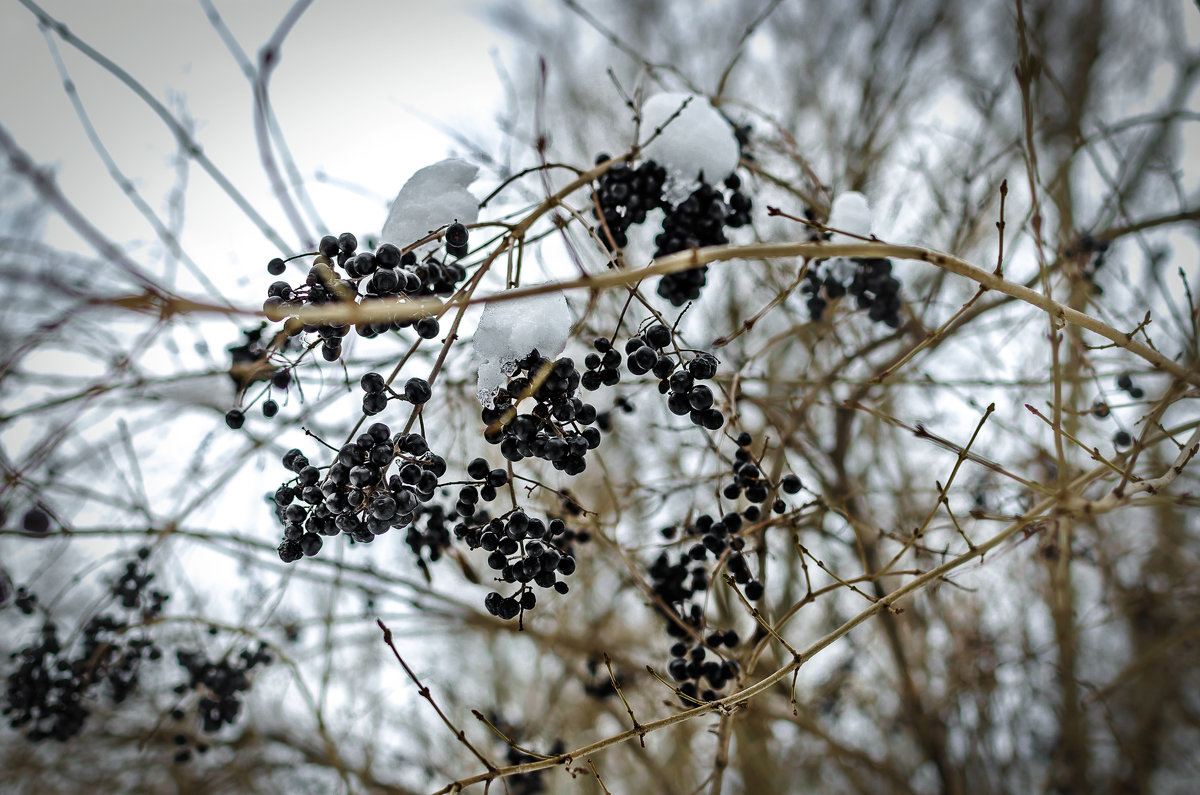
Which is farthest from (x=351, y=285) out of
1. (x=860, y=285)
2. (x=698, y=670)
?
(x=860, y=285)

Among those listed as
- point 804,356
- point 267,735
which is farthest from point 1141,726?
point 267,735

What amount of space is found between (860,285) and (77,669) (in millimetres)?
3085

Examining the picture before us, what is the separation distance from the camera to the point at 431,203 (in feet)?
5.49

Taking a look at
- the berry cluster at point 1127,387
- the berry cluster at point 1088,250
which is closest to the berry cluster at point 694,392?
the berry cluster at point 1088,250

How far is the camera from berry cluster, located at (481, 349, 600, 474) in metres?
1.37

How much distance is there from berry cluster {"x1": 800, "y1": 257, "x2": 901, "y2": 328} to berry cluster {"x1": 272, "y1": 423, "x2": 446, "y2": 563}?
1.44 m

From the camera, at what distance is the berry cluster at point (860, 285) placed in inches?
82.0

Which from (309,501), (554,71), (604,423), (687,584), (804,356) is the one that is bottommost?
(309,501)

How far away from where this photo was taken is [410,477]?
1375mm

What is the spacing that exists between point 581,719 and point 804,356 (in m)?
3.05

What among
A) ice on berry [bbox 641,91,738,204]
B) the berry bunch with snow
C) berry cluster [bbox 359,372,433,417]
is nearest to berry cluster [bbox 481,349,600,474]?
berry cluster [bbox 359,372,433,417]

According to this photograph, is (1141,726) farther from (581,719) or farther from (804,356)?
(581,719)

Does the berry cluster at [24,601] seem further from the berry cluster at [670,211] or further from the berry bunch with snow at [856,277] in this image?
the berry bunch with snow at [856,277]

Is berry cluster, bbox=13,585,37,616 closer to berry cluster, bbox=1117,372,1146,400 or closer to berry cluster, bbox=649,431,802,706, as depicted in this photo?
berry cluster, bbox=649,431,802,706
